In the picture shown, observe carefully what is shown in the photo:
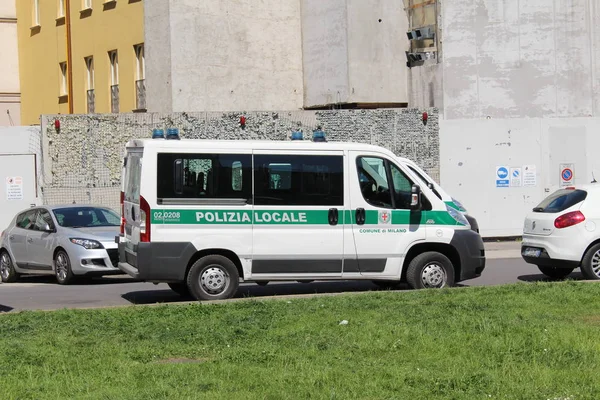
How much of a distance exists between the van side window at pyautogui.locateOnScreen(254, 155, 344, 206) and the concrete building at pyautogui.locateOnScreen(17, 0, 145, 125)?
21.9 meters

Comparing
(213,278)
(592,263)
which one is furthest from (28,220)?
(592,263)

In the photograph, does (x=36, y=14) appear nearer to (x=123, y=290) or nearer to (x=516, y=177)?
(x=516, y=177)

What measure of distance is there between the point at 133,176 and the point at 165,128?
11.7 metres

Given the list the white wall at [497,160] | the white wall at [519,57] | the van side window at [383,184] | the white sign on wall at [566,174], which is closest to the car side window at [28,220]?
the van side window at [383,184]

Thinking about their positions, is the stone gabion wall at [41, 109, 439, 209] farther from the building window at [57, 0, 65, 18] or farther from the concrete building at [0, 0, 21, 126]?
the concrete building at [0, 0, 21, 126]

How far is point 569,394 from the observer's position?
24.5 ft

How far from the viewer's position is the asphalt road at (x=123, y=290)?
15.3 m

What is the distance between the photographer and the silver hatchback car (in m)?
18.2

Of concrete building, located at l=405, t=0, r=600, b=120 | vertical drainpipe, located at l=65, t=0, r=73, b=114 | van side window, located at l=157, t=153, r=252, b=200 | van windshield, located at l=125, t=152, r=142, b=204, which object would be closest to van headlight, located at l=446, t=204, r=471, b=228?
van side window, located at l=157, t=153, r=252, b=200

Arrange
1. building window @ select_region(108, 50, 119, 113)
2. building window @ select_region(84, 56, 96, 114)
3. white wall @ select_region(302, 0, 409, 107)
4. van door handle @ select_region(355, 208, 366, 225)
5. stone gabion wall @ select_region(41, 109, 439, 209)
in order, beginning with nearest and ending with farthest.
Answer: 1. van door handle @ select_region(355, 208, 366, 225)
2. stone gabion wall @ select_region(41, 109, 439, 209)
3. white wall @ select_region(302, 0, 409, 107)
4. building window @ select_region(108, 50, 119, 113)
5. building window @ select_region(84, 56, 96, 114)

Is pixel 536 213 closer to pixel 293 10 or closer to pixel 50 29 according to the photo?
pixel 293 10

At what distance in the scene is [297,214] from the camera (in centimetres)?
1458

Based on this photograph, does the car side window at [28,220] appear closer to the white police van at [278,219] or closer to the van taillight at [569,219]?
the white police van at [278,219]

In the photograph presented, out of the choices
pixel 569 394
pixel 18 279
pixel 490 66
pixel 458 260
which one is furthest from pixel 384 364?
pixel 490 66
